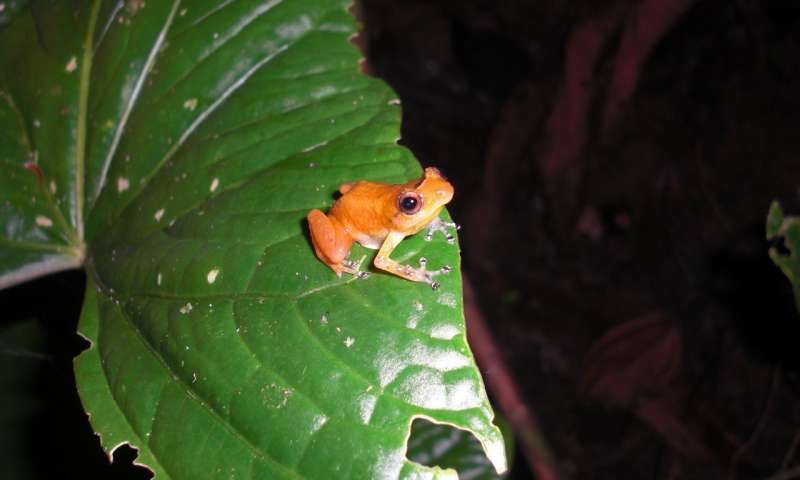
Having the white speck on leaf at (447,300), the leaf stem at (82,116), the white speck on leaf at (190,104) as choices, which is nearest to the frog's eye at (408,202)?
the white speck on leaf at (447,300)

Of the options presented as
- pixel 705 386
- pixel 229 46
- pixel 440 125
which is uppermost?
pixel 229 46

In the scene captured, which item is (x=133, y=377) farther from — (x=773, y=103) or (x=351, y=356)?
(x=773, y=103)

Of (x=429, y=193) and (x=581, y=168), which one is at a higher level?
(x=429, y=193)

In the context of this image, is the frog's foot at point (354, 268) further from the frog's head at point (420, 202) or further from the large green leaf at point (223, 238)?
the frog's head at point (420, 202)

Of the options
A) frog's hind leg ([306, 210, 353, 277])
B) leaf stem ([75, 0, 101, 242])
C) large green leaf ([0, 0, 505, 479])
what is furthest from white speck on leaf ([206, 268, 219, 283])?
leaf stem ([75, 0, 101, 242])

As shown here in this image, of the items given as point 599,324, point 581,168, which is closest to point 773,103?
point 581,168

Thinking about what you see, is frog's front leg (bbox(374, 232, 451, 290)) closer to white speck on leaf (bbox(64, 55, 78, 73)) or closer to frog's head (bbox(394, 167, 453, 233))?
frog's head (bbox(394, 167, 453, 233))

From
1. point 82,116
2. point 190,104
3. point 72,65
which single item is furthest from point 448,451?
point 72,65
